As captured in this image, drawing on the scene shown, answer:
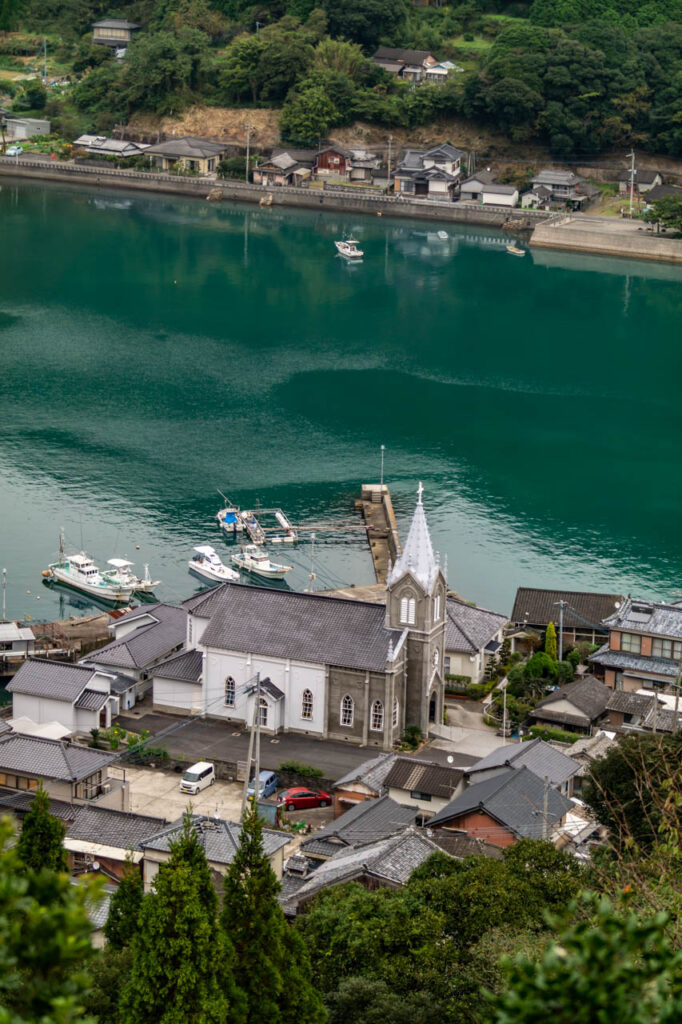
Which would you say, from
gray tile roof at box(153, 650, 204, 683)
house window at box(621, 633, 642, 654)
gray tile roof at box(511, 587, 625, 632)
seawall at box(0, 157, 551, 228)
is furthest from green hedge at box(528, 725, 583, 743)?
seawall at box(0, 157, 551, 228)

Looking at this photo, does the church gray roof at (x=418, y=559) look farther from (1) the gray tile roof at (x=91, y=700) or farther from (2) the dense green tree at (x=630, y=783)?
(2) the dense green tree at (x=630, y=783)

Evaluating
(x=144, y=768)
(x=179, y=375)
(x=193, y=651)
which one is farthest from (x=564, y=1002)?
(x=179, y=375)

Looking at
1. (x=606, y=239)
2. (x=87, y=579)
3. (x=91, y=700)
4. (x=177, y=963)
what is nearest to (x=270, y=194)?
(x=606, y=239)

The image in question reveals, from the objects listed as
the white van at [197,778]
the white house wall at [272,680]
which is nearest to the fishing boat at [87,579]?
the white house wall at [272,680]

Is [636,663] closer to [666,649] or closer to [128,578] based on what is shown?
[666,649]

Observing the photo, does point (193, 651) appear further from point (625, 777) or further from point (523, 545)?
point (523, 545)

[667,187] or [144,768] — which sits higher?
[667,187]

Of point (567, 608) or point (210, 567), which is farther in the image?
point (210, 567)
